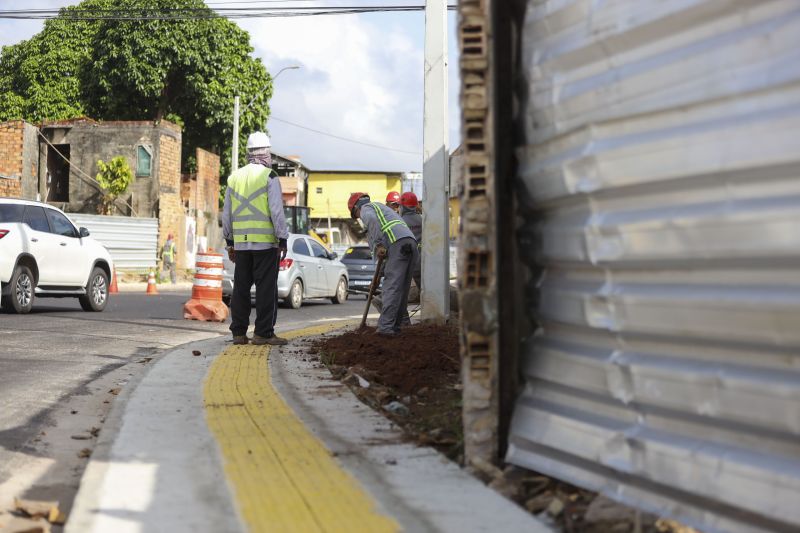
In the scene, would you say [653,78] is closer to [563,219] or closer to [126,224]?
[563,219]

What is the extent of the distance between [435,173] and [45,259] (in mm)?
6468

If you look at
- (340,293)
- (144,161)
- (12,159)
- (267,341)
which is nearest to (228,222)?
(267,341)

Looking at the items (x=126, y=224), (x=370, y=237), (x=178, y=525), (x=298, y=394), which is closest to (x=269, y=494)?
(x=178, y=525)

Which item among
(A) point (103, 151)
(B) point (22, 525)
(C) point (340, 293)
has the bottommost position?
(B) point (22, 525)

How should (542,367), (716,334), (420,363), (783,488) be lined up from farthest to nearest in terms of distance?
(420,363) < (542,367) < (716,334) < (783,488)

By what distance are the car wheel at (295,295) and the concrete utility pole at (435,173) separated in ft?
24.8

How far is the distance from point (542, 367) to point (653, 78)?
1.17 metres

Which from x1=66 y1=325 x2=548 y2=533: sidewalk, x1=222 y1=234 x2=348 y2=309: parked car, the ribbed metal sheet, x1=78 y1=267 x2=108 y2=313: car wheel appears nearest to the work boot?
x1=66 y1=325 x2=548 y2=533: sidewalk

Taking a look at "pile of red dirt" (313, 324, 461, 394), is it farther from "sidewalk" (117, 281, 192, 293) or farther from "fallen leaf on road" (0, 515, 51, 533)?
"sidewalk" (117, 281, 192, 293)

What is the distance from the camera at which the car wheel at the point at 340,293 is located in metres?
21.7

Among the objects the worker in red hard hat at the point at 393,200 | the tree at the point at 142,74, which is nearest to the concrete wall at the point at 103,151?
the tree at the point at 142,74

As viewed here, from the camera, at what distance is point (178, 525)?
3.01 m

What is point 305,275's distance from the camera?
63.6 ft

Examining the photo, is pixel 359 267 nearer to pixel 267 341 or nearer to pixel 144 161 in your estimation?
pixel 144 161
